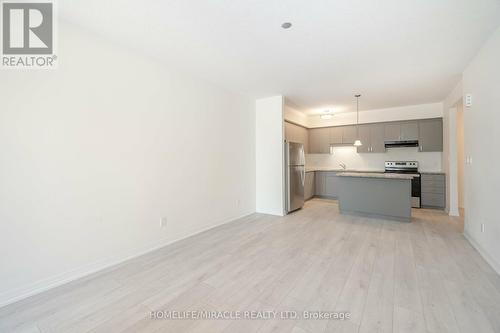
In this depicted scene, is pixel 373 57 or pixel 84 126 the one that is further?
pixel 373 57

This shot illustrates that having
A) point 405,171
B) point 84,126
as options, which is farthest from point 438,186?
point 84,126

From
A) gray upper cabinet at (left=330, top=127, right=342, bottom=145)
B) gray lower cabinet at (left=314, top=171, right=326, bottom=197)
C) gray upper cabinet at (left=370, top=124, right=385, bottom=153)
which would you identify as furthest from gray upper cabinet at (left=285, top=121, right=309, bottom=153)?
gray upper cabinet at (left=370, top=124, right=385, bottom=153)

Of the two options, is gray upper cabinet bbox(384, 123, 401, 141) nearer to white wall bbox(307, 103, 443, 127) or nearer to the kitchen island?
white wall bbox(307, 103, 443, 127)

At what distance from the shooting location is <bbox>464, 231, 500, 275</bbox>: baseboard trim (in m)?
2.38

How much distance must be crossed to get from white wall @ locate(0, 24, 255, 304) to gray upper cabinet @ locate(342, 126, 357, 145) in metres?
4.51

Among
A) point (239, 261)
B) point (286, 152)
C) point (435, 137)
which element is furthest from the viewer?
point (435, 137)

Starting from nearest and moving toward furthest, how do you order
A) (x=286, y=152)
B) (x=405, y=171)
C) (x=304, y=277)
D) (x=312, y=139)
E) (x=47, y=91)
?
1. (x=47, y=91)
2. (x=304, y=277)
3. (x=286, y=152)
4. (x=405, y=171)
5. (x=312, y=139)

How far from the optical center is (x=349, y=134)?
6418 mm

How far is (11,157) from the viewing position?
6.36ft

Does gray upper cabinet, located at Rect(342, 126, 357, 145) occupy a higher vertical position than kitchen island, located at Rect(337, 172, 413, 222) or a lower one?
higher

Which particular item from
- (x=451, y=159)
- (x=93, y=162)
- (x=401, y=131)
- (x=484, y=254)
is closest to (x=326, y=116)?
(x=401, y=131)

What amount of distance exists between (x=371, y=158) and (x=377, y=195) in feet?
7.42

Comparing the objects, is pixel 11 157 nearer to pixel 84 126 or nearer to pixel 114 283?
pixel 84 126

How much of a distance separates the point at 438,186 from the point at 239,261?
5.30m
